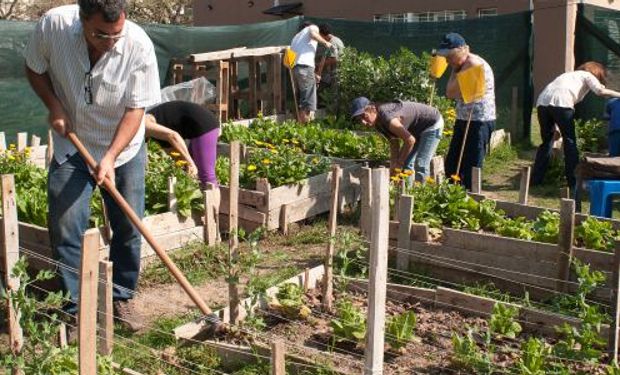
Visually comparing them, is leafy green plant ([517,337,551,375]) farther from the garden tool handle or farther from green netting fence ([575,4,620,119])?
green netting fence ([575,4,620,119])

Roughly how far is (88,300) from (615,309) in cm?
272

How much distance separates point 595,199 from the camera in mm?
6695

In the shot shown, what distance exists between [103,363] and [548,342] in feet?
8.32

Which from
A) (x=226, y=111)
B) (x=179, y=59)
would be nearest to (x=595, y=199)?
(x=226, y=111)

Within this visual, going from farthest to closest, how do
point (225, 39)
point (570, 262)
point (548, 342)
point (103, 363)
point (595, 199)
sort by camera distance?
point (225, 39), point (595, 199), point (570, 262), point (548, 342), point (103, 363)

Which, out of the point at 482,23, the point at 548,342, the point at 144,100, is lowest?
the point at 548,342

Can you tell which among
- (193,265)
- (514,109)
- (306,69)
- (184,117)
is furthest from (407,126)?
(514,109)

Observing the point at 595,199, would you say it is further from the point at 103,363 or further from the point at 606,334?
the point at 103,363

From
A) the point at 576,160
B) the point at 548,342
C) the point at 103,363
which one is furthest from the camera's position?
the point at 576,160

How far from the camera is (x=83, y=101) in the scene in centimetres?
443

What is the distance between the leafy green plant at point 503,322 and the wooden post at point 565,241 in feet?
2.55

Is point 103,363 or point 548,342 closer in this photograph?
point 103,363

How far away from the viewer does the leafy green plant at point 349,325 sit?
181 inches

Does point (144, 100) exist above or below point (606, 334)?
above
